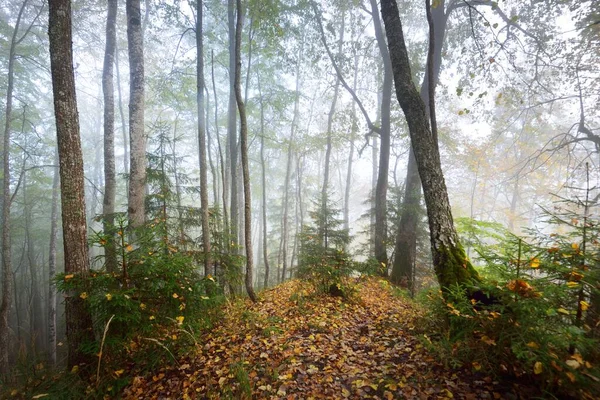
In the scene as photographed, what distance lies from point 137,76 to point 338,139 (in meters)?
9.80

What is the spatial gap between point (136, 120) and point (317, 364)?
6.43 metres

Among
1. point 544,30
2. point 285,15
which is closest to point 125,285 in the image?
point 285,15

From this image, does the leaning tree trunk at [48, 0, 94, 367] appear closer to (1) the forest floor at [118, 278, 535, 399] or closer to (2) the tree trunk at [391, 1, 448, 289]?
(1) the forest floor at [118, 278, 535, 399]

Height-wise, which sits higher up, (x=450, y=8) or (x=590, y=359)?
(x=450, y=8)

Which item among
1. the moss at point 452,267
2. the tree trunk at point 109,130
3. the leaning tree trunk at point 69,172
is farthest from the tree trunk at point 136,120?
the moss at point 452,267

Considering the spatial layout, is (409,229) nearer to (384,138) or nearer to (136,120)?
(384,138)

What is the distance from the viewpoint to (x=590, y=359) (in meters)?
2.09

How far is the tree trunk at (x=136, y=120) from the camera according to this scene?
5.48m

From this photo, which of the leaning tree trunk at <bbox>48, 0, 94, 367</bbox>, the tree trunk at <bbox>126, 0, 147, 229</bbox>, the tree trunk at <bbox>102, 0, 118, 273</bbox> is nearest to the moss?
the leaning tree trunk at <bbox>48, 0, 94, 367</bbox>

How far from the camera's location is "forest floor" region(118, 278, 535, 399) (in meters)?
2.83

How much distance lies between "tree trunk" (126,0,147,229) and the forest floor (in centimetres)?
334

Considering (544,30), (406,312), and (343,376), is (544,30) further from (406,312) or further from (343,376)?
(343,376)

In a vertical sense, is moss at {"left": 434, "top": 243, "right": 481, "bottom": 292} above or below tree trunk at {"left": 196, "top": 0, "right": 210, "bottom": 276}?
below

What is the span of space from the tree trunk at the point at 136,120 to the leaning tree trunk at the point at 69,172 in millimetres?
1976
